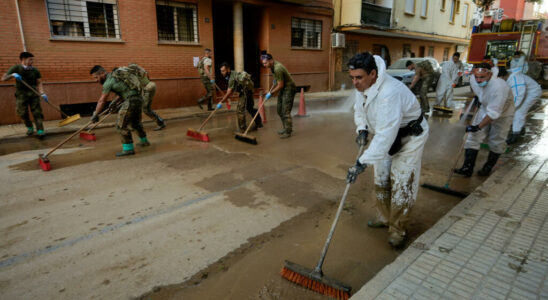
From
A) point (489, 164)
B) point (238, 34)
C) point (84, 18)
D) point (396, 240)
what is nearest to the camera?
point (396, 240)

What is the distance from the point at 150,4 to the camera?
10.2m

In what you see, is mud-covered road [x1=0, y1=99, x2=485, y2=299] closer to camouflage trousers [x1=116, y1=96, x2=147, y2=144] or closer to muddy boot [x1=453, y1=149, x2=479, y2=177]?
muddy boot [x1=453, y1=149, x2=479, y2=177]

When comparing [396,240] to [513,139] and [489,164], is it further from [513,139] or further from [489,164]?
[513,139]

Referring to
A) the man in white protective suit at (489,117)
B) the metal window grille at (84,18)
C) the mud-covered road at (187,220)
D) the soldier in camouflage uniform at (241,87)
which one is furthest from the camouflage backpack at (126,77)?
the man in white protective suit at (489,117)

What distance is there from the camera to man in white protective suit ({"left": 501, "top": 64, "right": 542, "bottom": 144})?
19.4 ft

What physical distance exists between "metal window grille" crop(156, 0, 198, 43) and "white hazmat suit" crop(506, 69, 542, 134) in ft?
30.9

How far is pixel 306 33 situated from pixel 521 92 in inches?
434

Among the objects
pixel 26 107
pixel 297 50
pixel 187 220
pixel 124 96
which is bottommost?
pixel 187 220

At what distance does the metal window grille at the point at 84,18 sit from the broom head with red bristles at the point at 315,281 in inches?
379

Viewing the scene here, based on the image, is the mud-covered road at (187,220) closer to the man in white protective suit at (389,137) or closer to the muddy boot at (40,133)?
the man in white protective suit at (389,137)

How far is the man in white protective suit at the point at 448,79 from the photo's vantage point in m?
9.96

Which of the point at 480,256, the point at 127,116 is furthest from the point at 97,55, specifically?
the point at 480,256

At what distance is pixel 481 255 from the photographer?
2.44 metres

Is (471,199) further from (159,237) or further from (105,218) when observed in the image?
(105,218)
